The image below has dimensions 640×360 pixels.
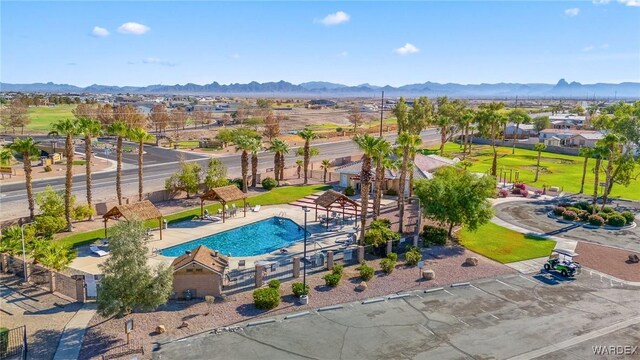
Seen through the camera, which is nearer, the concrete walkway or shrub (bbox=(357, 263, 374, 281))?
the concrete walkway

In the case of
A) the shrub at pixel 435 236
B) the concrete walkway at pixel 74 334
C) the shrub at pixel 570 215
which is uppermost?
the shrub at pixel 570 215

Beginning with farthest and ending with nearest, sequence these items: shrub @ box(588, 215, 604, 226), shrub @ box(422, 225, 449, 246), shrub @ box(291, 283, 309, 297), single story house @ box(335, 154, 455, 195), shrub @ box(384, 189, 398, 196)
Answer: shrub @ box(384, 189, 398, 196), single story house @ box(335, 154, 455, 195), shrub @ box(588, 215, 604, 226), shrub @ box(422, 225, 449, 246), shrub @ box(291, 283, 309, 297)

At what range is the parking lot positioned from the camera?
78.8 feet

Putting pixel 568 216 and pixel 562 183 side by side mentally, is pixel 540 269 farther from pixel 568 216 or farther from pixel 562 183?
pixel 562 183

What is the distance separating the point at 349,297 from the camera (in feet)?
99.5

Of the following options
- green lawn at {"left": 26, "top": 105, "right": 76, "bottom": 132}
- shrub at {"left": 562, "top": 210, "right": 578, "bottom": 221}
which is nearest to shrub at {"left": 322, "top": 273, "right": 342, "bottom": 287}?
shrub at {"left": 562, "top": 210, "right": 578, "bottom": 221}

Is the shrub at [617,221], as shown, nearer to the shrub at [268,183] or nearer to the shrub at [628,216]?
the shrub at [628,216]

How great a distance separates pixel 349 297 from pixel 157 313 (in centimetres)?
1188

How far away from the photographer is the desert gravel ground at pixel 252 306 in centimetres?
2503

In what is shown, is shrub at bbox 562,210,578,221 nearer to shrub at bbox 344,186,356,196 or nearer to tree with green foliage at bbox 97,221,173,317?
shrub at bbox 344,186,356,196

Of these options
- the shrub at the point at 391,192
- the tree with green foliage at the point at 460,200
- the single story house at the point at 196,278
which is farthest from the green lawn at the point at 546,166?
the single story house at the point at 196,278

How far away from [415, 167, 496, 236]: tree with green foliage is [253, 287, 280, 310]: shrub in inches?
712

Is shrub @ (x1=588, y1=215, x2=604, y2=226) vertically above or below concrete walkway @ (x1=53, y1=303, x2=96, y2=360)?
above

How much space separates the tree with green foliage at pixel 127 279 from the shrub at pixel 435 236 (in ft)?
77.2
